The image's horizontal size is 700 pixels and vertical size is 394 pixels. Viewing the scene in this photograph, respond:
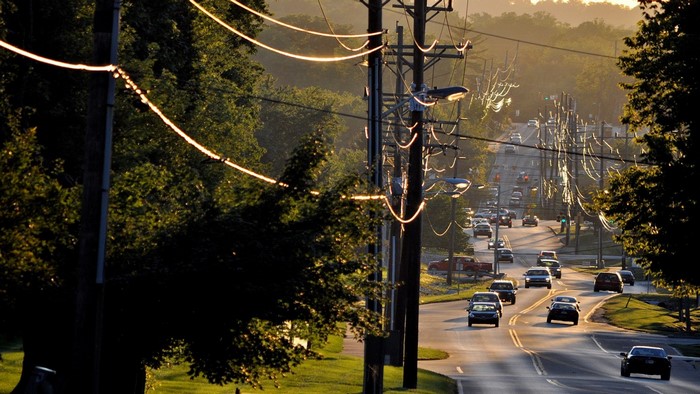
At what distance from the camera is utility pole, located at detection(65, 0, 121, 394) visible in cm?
1692

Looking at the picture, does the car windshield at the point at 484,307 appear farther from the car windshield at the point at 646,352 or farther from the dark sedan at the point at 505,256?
the dark sedan at the point at 505,256

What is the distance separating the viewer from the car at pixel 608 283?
9956 centimetres

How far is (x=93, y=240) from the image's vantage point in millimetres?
16984

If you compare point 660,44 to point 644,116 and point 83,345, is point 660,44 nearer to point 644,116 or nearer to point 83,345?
point 644,116

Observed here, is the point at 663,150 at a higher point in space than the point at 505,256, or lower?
higher

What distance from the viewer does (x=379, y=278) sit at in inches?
1113

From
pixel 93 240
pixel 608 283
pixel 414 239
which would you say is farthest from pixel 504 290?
pixel 93 240

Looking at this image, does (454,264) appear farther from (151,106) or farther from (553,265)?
(151,106)

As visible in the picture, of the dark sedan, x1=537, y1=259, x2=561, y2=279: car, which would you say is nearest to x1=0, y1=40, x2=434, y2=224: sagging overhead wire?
x1=537, y1=259, x2=561, y2=279: car

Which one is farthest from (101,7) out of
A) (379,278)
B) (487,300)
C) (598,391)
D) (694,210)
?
(487,300)

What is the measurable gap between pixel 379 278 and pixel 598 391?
1690cm

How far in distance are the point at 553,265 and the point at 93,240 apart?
342 feet

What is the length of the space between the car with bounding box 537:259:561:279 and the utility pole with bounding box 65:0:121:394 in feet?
327

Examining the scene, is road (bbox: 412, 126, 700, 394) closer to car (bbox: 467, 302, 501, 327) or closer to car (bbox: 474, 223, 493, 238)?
car (bbox: 467, 302, 501, 327)
